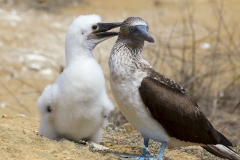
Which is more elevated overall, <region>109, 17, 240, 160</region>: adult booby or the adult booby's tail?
<region>109, 17, 240, 160</region>: adult booby

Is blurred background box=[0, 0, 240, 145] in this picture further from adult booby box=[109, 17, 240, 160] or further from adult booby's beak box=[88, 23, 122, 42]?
adult booby's beak box=[88, 23, 122, 42]

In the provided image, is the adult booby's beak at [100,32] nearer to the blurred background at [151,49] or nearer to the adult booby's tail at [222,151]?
the adult booby's tail at [222,151]

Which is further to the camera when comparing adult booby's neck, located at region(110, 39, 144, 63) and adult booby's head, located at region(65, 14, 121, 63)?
adult booby's head, located at region(65, 14, 121, 63)

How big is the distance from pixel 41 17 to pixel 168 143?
10755mm

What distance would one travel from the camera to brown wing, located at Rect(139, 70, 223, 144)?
186 inches

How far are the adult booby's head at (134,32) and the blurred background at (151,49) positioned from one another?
182 centimetres

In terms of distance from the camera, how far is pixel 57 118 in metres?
5.25

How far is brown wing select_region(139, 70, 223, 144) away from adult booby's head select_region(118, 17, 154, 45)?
0.29m

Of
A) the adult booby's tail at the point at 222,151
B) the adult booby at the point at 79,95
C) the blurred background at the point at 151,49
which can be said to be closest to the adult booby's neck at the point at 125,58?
the adult booby at the point at 79,95

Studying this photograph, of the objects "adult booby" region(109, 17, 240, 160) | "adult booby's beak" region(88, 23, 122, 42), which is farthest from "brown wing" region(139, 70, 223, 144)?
"adult booby's beak" region(88, 23, 122, 42)

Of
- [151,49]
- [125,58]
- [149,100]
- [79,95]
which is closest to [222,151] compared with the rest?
[149,100]

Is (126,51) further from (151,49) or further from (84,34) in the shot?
(151,49)

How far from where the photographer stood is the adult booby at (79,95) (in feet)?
16.7

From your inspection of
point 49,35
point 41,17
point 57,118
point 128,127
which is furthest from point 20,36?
point 57,118
